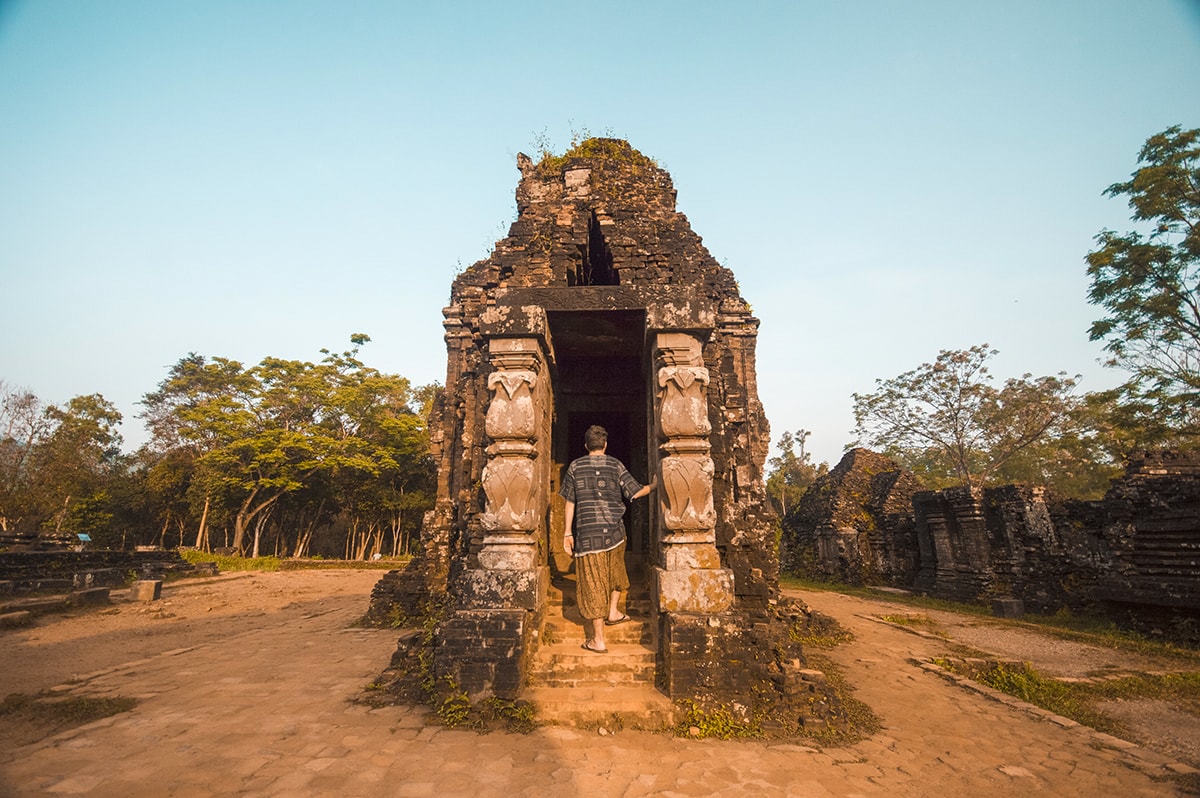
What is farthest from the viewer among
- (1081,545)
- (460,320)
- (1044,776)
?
(1081,545)

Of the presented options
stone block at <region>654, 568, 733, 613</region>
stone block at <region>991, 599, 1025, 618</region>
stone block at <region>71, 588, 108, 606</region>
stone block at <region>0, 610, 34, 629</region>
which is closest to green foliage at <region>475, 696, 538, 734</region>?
stone block at <region>654, 568, 733, 613</region>

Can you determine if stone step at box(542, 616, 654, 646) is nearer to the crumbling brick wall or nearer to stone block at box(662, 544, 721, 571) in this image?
stone block at box(662, 544, 721, 571)

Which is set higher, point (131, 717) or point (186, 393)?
point (186, 393)

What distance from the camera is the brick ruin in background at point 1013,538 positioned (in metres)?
9.01

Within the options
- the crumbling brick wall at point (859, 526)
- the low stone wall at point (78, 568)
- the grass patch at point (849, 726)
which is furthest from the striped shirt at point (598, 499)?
the low stone wall at point (78, 568)

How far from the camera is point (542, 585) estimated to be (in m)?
4.94

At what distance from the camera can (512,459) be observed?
484cm

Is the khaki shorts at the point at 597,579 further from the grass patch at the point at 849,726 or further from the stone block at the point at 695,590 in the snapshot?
the grass patch at the point at 849,726

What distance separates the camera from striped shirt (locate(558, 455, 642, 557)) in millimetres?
4965

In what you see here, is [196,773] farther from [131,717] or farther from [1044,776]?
[1044,776]

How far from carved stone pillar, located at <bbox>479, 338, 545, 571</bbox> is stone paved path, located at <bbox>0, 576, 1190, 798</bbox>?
1422 mm

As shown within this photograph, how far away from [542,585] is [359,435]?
3089 cm

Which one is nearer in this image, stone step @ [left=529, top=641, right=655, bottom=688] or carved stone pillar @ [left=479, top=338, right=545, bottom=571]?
stone step @ [left=529, top=641, right=655, bottom=688]

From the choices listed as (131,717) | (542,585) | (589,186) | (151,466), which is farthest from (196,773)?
(151,466)
